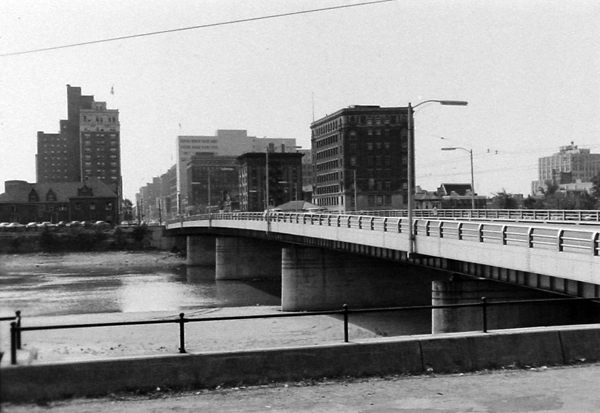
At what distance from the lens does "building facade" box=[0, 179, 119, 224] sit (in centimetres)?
15188

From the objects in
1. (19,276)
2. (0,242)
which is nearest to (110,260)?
(0,242)

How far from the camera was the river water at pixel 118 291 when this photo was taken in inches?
2052

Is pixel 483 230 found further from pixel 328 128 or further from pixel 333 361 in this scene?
pixel 328 128

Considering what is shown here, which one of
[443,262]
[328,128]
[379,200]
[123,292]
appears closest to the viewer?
[443,262]

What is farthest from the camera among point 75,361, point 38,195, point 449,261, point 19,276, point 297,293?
point 38,195

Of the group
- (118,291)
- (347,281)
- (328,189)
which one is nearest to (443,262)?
(347,281)

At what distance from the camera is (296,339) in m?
36.7

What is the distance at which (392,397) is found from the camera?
472 inches

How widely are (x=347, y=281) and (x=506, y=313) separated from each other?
76.2ft

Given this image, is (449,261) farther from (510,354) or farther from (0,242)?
(0,242)

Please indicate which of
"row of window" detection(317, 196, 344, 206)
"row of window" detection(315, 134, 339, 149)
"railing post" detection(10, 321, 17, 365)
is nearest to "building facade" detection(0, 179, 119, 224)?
"row of window" detection(317, 196, 344, 206)

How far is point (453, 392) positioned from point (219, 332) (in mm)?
26741

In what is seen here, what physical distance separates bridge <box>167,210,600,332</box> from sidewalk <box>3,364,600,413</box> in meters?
8.82

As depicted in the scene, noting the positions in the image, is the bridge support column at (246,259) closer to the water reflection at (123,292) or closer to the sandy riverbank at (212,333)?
the water reflection at (123,292)
